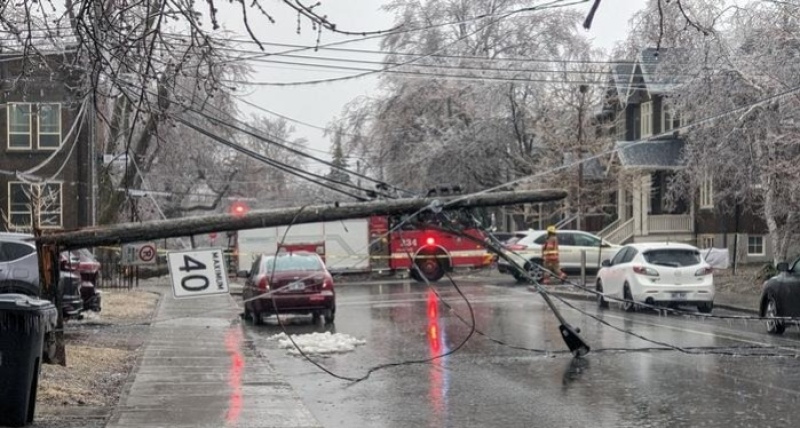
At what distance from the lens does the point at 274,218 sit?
12508 millimetres

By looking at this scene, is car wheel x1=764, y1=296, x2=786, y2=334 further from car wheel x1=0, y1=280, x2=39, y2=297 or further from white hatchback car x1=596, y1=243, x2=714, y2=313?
car wheel x1=0, y1=280, x2=39, y2=297

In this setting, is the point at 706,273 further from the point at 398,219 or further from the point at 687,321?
the point at 398,219

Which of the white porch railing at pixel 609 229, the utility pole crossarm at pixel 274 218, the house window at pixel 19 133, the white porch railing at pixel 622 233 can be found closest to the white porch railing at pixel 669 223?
the white porch railing at pixel 622 233

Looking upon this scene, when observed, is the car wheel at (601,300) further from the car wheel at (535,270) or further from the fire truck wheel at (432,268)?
the fire truck wheel at (432,268)

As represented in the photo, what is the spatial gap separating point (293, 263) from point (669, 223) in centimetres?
2610

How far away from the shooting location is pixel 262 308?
21.5 m

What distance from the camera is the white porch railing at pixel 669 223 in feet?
147

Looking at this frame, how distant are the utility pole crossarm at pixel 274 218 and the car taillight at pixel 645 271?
1110 cm

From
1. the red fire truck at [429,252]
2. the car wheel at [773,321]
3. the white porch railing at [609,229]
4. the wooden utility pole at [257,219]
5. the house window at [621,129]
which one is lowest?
the car wheel at [773,321]

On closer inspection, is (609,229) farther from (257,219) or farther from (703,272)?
(257,219)

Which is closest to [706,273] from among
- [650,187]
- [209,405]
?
[209,405]

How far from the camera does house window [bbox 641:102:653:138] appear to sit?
152 ft

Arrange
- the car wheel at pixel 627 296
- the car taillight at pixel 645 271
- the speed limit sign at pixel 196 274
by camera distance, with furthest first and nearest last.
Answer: the car wheel at pixel 627 296 < the car taillight at pixel 645 271 < the speed limit sign at pixel 196 274

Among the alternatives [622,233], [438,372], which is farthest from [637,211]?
[438,372]
